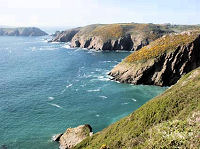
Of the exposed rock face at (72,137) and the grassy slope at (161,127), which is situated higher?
the grassy slope at (161,127)

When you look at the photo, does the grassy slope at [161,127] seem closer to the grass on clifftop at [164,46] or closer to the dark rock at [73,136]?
the dark rock at [73,136]

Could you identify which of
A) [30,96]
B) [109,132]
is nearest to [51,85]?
[30,96]

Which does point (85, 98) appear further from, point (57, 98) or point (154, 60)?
point (154, 60)

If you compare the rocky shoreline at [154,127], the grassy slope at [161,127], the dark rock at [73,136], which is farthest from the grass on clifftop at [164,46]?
the grassy slope at [161,127]

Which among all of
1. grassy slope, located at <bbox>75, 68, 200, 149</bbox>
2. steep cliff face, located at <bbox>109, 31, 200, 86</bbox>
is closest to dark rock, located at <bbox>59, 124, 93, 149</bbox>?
grassy slope, located at <bbox>75, 68, 200, 149</bbox>

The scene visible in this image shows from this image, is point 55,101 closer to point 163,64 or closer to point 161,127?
point 161,127

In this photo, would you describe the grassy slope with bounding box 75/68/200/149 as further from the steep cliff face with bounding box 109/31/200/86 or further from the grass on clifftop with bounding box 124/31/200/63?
the grass on clifftop with bounding box 124/31/200/63
